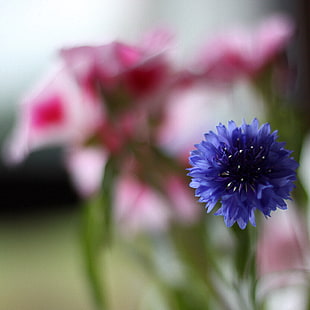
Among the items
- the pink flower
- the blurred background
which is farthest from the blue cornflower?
the blurred background

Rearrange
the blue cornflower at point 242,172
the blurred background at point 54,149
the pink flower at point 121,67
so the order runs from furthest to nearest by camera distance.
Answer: the blurred background at point 54,149
the pink flower at point 121,67
the blue cornflower at point 242,172

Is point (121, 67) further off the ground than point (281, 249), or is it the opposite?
point (121, 67)

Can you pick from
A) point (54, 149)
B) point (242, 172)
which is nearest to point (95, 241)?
point (242, 172)

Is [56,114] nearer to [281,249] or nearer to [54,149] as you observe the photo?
[281,249]

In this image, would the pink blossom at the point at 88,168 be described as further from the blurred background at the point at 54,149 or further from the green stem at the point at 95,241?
the blurred background at the point at 54,149

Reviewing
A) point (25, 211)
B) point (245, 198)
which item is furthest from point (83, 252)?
point (25, 211)

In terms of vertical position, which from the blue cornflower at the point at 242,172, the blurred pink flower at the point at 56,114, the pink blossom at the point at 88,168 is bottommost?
the blue cornflower at the point at 242,172

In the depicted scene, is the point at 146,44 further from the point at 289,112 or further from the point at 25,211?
the point at 25,211

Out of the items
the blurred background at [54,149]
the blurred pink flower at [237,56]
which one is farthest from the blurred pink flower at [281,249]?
the blurred background at [54,149]
